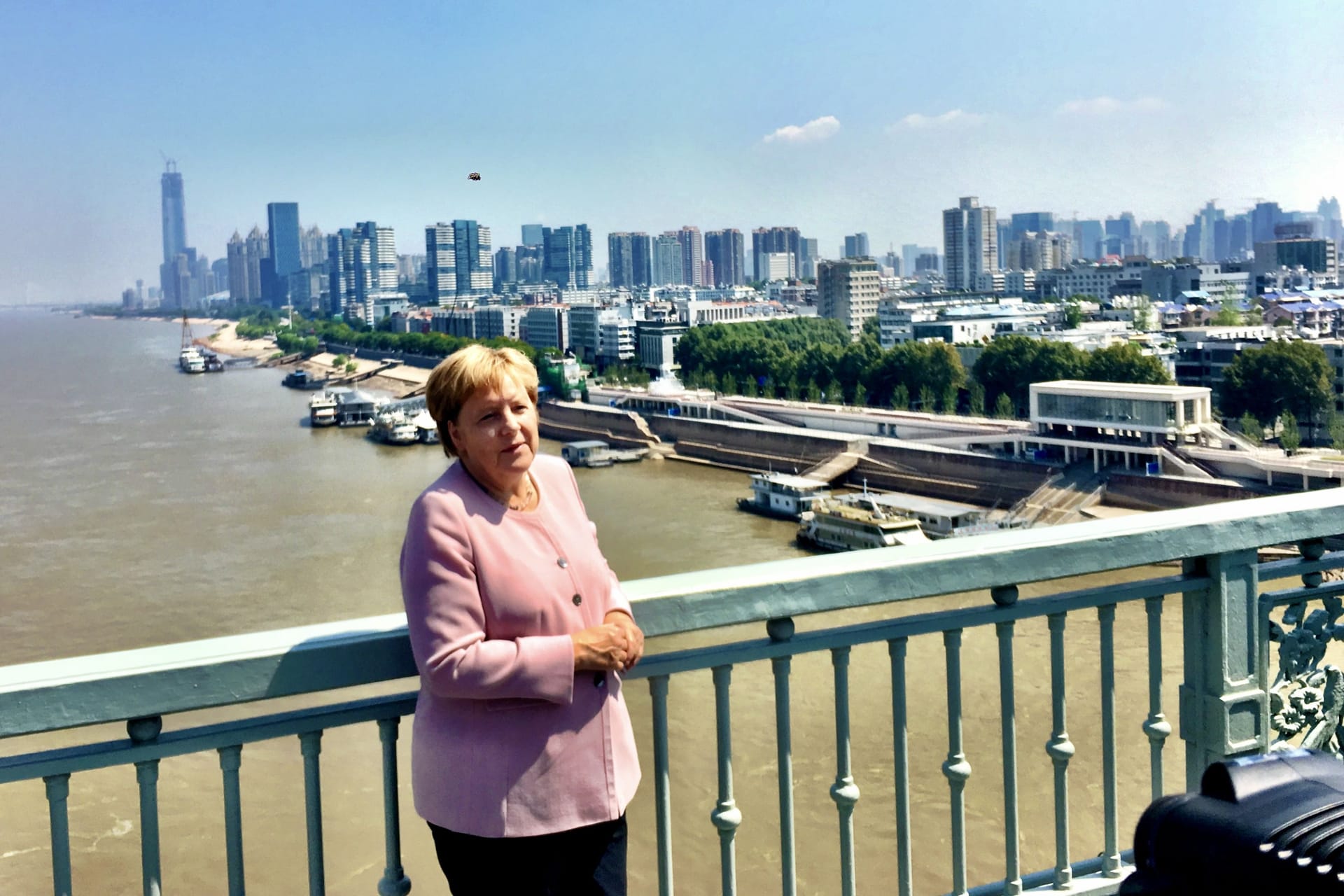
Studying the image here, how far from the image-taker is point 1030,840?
286 centimetres

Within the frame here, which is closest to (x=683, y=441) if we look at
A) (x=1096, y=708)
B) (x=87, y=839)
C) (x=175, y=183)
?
(x=1096, y=708)

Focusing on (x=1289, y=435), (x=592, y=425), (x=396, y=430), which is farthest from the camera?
(x=592, y=425)

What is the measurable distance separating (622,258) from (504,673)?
151 ft

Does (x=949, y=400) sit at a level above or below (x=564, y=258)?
below

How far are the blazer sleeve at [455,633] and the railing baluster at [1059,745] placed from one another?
292mm

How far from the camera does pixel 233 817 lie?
1.66 feet

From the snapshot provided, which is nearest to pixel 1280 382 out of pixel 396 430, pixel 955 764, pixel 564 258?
pixel 396 430

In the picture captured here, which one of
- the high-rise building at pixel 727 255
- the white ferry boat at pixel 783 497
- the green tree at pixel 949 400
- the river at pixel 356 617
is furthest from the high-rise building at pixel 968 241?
the white ferry boat at pixel 783 497

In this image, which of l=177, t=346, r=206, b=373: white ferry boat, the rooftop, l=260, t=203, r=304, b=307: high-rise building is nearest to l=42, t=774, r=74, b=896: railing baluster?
the rooftop

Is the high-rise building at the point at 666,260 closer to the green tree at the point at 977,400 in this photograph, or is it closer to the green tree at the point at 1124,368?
the green tree at the point at 977,400

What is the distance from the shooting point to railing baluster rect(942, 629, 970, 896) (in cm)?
63

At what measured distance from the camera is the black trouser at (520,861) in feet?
1.64

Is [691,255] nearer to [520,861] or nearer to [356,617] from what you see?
[356,617]

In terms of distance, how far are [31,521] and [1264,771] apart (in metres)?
9.36
